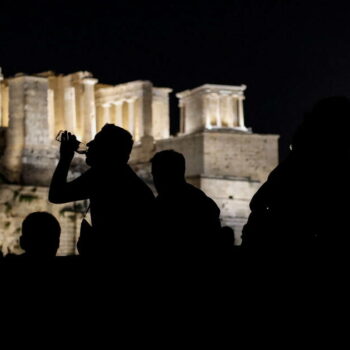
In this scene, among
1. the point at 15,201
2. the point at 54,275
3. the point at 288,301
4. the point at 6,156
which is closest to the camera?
the point at 288,301

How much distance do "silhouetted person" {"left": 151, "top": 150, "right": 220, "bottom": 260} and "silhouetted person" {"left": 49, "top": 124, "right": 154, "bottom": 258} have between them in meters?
0.14

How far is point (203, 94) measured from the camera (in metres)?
43.4

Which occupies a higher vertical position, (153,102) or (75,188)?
(153,102)

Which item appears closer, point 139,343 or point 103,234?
point 139,343

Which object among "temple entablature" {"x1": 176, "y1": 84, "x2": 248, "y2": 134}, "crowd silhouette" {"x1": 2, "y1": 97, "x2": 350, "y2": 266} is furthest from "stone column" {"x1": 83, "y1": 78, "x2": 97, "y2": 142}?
"crowd silhouette" {"x1": 2, "y1": 97, "x2": 350, "y2": 266}

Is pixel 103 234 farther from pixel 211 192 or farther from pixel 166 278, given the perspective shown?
pixel 211 192

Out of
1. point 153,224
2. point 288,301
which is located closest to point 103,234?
point 153,224

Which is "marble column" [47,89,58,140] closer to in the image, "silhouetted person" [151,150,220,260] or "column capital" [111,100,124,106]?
"column capital" [111,100,124,106]

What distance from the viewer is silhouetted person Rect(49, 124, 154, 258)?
17.9ft

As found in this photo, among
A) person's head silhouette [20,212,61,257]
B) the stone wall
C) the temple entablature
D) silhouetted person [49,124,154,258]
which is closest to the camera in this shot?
silhouetted person [49,124,154,258]

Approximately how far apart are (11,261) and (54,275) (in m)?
0.29

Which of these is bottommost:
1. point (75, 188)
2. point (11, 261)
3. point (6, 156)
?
point (11, 261)

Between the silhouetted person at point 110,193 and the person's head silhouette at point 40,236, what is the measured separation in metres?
0.23

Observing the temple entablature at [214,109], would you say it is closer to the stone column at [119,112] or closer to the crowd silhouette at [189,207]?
the stone column at [119,112]
